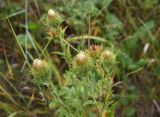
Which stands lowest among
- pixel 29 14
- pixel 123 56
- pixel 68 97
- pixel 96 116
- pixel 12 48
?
pixel 96 116

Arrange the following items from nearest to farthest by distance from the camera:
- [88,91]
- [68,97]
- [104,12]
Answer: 1. [88,91]
2. [68,97]
3. [104,12]

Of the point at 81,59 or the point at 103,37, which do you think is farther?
the point at 103,37

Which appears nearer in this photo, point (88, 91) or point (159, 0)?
point (88, 91)

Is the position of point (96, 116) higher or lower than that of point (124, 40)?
lower

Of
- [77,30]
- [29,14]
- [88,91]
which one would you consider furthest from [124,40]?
[88,91]

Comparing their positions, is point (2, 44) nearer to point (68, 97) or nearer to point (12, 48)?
point (12, 48)

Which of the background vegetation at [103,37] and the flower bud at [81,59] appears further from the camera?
the background vegetation at [103,37]

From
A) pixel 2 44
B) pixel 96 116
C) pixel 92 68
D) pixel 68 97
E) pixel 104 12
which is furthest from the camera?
pixel 104 12

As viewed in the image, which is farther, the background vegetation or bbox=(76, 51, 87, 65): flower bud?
the background vegetation
